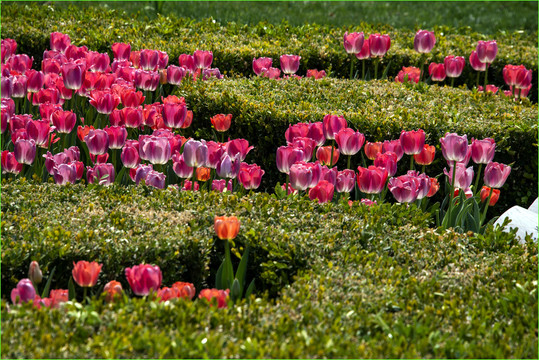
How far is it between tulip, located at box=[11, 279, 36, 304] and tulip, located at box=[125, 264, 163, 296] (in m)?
0.40

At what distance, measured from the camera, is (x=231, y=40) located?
8203 mm

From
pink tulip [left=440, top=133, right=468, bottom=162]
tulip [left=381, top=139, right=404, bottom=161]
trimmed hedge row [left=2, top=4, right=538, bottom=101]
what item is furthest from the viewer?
trimmed hedge row [left=2, top=4, right=538, bottom=101]

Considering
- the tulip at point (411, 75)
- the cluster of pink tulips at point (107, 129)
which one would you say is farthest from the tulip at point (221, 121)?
the tulip at point (411, 75)

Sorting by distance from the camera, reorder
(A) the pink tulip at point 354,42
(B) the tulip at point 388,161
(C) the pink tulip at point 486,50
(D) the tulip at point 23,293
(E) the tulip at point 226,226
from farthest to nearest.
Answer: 1. (C) the pink tulip at point 486,50
2. (A) the pink tulip at point 354,42
3. (B) the tulip at point 388,161
4. (E) the tulip at point 226,226
5. (D) the tulip at point 23,293

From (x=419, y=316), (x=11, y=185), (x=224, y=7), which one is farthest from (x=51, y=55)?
(x=224, y=7)

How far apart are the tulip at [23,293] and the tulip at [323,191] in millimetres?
1726

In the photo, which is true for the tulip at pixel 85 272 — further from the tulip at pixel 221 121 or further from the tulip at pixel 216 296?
the tulip at pixel 221 121

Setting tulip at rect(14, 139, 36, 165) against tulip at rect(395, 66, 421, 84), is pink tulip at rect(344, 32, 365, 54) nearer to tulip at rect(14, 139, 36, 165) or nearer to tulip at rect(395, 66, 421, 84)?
tulip at rect(395, 66, 421, 84)

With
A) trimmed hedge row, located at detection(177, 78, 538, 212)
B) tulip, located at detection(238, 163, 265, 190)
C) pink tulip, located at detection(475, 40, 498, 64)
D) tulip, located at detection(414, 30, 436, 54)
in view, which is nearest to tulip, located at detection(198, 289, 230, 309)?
tulip, located at detection(238, 163, 265, 190)

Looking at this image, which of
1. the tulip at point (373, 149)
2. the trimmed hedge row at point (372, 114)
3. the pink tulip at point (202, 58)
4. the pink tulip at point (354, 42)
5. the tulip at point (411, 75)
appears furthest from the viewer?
the tulip at point (411, 75)

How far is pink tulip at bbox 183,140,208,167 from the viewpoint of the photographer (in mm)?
3812

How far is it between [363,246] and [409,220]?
0.44m

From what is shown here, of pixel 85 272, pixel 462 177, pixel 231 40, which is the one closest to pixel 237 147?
pixel 462 177

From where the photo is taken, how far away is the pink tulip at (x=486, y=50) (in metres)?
6.68
